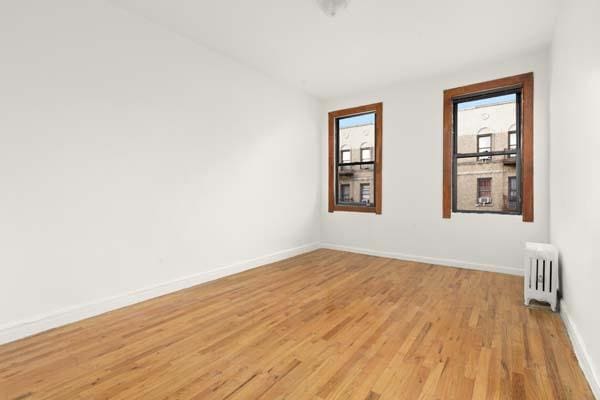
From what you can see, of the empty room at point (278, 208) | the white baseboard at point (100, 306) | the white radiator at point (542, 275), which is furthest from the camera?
the white radiator at point (542, 275)

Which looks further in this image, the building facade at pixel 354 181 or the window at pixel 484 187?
the window at pixel 484 187

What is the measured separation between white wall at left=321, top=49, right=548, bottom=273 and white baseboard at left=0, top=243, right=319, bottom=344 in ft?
8.12

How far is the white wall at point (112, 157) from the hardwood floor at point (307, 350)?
1.50 ft

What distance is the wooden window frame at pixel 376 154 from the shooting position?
503 cm

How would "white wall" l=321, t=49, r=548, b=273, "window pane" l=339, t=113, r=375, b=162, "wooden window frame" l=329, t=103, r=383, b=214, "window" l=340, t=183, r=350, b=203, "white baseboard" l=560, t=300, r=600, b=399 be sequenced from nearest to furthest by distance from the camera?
1. "white baseboard" l=560, t=300, r=600, b=399
2. "white wall" l=321, t=49, r=548, b=273
3. "wooden window frame" l=329, t=103, r=383, b=214
4. "window pane" l=339, t=113, r=375, b=162
5. "window" l=340, t=183, r=350, b=203

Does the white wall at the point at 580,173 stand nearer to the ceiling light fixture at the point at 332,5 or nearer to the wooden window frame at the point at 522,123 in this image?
the wooden window frame at the point at 522,123

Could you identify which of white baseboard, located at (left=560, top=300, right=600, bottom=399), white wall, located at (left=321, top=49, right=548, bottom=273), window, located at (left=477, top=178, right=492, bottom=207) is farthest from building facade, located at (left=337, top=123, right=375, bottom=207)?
window, located at (left=477, top=178, right=492, bottom=207)

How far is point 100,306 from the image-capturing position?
2.70 metres

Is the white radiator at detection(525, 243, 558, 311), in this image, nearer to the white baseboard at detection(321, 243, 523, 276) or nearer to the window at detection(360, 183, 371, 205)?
the white baseboard at detection(321, 243, 523, 276)

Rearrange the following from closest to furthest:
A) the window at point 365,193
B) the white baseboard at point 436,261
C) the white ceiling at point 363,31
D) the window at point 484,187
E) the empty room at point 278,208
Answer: the empty room at point 278,208 < the white ceiling at point 363,31 < the white baseboard at point 436,261 < the window at point 365,193 < the window at point 484,187

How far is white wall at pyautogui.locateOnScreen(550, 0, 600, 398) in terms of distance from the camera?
5.44ft

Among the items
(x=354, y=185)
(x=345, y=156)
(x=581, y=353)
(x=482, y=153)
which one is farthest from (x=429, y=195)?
(x=581, y=353)

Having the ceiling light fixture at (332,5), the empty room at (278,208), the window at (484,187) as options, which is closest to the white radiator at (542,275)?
the empty room at (278,208)

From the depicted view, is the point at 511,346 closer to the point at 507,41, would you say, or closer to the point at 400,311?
the point at 400,311
